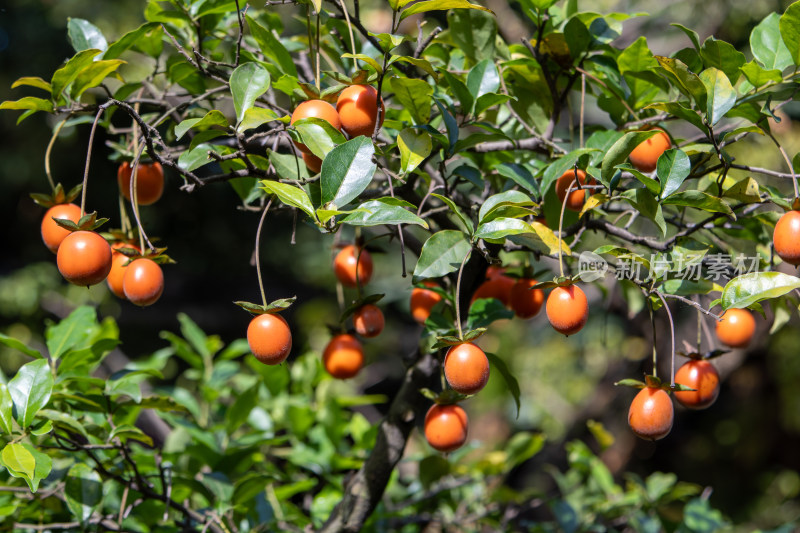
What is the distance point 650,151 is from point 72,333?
88 centimetres

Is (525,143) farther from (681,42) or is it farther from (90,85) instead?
(681,42)

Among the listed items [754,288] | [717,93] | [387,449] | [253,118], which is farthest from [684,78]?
[387,449]

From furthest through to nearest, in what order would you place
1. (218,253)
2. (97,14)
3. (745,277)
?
(218,253)
(97,14)
(745,277)

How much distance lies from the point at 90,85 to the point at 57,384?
1.36 ft

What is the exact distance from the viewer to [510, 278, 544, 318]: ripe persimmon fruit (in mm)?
1025

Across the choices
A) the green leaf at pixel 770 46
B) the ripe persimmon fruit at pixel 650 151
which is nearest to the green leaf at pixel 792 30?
the green leaf at pixel 770 46

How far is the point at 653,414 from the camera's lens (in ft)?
2.66

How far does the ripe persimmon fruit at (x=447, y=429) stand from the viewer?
87cm

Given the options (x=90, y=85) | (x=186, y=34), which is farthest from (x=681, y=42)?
(x=90, y=85)

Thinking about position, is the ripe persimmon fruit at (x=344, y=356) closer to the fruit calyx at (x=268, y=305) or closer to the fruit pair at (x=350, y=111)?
the fruit calyx at (x=268, y=305)

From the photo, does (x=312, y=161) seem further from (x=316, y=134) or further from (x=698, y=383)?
(x=698, y=383)

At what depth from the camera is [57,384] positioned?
3.24ft

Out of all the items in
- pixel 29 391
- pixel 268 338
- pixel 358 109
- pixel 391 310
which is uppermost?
pixel 358 109

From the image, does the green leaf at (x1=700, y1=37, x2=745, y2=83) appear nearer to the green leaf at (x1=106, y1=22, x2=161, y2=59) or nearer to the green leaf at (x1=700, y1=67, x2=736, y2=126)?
the green leaf at (x1=700, y1=67, x2=736, y2=126)
